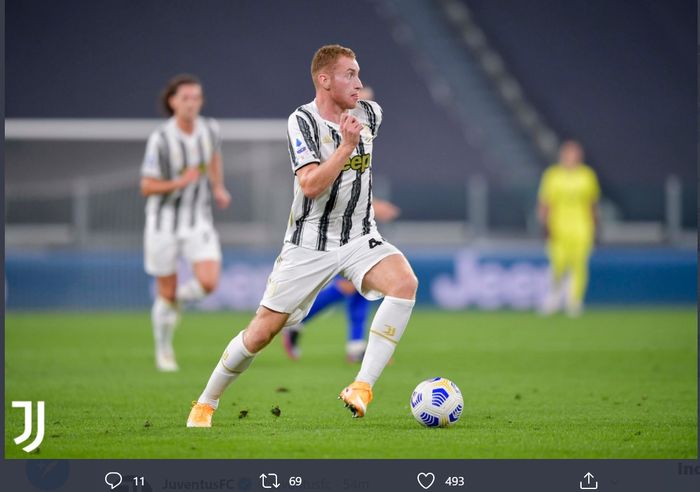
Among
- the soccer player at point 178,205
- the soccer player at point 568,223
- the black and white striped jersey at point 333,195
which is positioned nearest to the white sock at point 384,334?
the black and white striped jersey at point 333,195

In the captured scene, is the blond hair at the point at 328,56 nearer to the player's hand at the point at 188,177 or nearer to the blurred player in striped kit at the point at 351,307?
the player's hand at the point at 188,177

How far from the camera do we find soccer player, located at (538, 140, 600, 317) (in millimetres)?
16672

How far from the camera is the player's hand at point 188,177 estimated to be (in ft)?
31.2

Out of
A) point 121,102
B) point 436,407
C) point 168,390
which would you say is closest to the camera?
point 436,407

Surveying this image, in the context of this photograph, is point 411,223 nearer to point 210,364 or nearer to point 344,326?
point 344,326

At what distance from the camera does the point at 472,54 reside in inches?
969

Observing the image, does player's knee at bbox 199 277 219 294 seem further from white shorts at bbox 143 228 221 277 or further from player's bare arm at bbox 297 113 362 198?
player's bare arm at bbox 297 113 362 198

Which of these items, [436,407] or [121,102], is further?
[121,102]

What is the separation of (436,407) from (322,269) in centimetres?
88

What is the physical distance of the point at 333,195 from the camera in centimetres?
617

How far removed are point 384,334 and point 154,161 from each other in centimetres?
402

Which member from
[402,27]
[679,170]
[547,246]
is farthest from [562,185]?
[402,27]

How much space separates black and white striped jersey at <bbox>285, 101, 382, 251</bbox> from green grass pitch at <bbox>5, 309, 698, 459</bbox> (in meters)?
0.96
